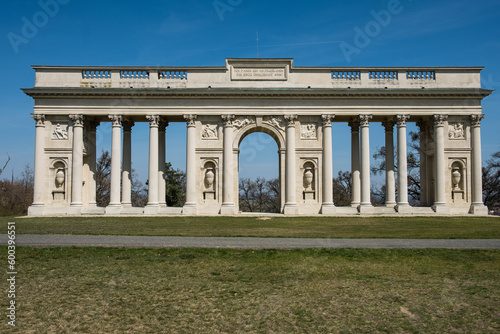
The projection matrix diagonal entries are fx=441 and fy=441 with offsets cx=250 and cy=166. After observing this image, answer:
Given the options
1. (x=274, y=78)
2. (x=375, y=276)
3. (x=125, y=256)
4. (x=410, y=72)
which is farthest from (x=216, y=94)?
(x=375, y=276)

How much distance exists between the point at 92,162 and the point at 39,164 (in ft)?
20.3

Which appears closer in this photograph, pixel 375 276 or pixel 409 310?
pixel 409 310

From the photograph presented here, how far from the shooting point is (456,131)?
5212cm

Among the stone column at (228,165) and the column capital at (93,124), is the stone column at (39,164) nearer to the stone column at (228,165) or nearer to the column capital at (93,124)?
the column capital at (93,124)

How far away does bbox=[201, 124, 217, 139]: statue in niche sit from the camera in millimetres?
52688

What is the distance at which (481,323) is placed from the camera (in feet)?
32.6

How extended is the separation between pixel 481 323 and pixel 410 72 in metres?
46.9

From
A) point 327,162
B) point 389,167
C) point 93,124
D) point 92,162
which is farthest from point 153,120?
point 389,167

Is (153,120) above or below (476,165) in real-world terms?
above

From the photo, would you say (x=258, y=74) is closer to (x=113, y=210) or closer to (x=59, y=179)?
(x=113, y=210)

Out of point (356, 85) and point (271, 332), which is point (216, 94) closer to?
point (356, 85)

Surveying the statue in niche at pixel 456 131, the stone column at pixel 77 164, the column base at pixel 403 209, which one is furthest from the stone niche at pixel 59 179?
the statue in niche at pixel 456 131

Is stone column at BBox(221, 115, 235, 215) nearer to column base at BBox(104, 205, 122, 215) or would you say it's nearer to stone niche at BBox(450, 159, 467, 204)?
column base at BBox(104, 205, 122, 215)

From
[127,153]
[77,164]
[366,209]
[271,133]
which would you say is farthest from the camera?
[127,153]
